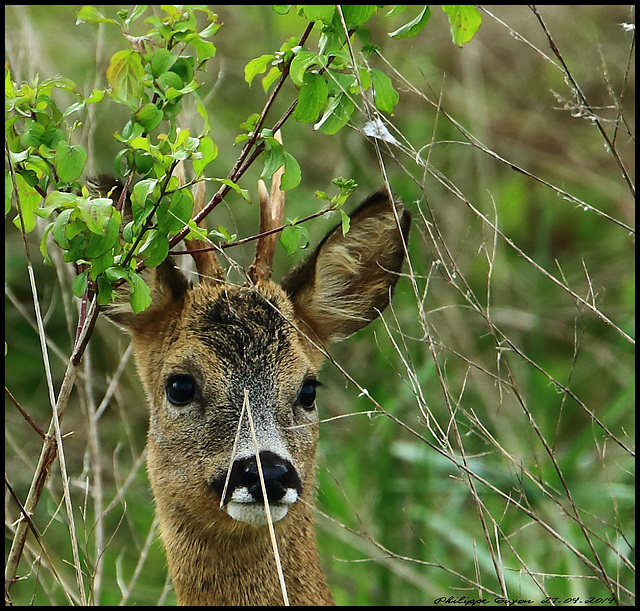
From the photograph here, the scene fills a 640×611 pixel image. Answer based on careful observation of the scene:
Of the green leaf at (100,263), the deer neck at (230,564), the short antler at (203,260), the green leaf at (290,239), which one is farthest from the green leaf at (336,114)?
the deer neck at (230,564)

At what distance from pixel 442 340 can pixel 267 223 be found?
1395 millimetres

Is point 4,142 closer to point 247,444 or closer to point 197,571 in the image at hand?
point 247,444

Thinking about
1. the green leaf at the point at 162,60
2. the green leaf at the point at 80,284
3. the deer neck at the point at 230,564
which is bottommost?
the deer neck at the point at 230,564

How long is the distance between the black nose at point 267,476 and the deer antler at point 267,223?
70 cm

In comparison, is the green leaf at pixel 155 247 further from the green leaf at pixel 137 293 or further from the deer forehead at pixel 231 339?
Result: the deer forehead at pixel 231 339

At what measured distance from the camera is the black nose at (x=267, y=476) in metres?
2.57

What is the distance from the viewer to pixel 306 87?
2365mm

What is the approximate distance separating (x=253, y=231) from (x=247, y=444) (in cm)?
301

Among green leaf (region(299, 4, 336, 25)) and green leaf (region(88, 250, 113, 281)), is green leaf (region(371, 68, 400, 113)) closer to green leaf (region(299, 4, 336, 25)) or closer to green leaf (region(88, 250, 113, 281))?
green leaf (region(299, 4, 336, 25))

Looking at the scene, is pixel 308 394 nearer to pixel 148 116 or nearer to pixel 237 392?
pixel 237 392

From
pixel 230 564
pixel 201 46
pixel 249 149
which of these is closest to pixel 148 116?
pixel 201 46

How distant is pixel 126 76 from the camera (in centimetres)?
227

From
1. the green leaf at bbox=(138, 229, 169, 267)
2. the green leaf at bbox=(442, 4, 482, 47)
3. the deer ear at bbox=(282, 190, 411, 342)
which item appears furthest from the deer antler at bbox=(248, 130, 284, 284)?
the green leaf at bbox=(442, 4, 482, 47)

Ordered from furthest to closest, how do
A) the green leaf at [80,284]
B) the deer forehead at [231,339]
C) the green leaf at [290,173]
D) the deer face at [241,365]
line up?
1. the deer forehead at [231,339]
2. the deer face at [241,365]
3. the green leaf at [290,173]
4. the green leaf at [80,284]
